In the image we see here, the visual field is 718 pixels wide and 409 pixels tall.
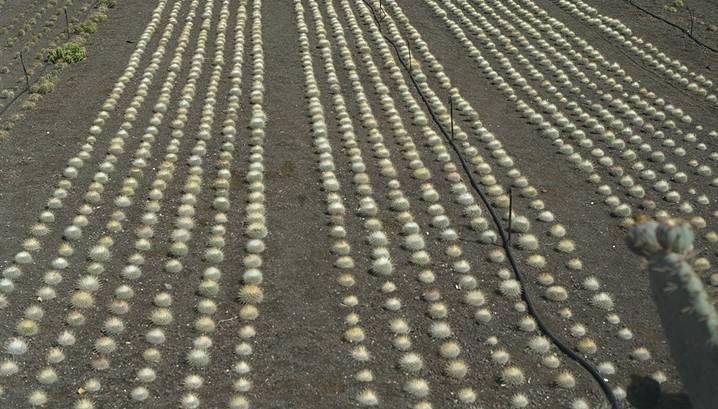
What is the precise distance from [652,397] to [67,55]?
2655 cm

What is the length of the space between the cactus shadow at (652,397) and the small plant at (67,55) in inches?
1023

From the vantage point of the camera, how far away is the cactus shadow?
480 inches

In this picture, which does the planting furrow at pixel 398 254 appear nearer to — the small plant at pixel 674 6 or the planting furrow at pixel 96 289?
the planting furrow at pixel 96 289

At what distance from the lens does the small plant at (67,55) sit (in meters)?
28.6

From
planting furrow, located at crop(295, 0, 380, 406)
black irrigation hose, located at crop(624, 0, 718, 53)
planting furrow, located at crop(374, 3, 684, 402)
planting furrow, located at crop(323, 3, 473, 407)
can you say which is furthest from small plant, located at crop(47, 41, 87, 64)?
black irrigation hose, located at crop(624, 0, 718, 53)

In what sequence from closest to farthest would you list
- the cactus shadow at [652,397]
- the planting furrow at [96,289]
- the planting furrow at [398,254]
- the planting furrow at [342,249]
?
the cactus shadow at [652,397]
the planting furrow at [342,249]
the planting furrow at [398,254]
the planting furrow at [96,289]

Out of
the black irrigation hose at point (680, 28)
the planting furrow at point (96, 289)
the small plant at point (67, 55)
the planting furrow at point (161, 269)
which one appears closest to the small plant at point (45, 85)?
the small plant at point (67, 55)

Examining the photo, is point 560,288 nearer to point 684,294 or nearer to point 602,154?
point 684,294

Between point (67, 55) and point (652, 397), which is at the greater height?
point (652, 397)

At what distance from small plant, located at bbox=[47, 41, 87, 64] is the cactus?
27130 millimetres

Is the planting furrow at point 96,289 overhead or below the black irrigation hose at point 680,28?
overhead

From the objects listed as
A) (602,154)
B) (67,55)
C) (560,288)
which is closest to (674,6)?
(602,154)

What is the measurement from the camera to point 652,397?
12.3 metres

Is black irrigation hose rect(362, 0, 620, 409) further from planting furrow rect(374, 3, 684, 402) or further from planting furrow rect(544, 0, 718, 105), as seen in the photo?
planting furrow rect(544, 0, 718, 105)
